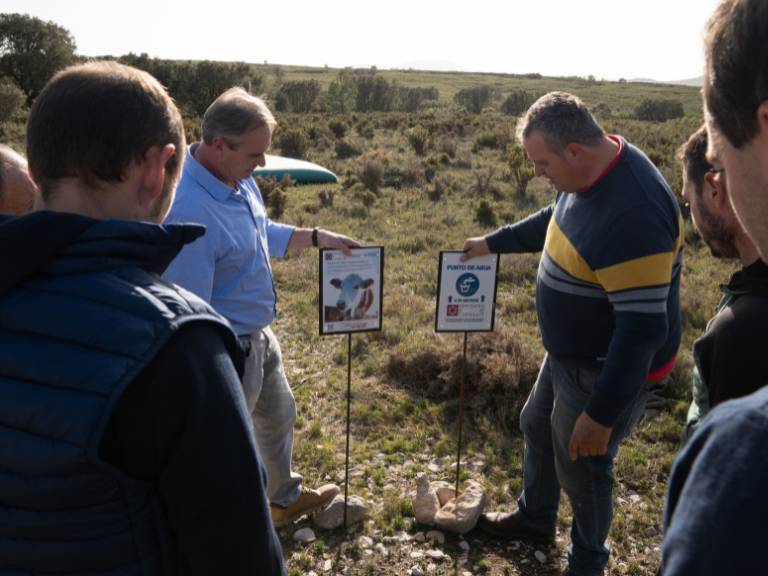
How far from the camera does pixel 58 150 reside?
1294mm

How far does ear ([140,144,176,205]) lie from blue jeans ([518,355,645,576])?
78.4 inches

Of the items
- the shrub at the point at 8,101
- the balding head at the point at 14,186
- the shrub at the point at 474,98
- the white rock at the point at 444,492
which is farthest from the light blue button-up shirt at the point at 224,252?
the shrub at the point at 474,98

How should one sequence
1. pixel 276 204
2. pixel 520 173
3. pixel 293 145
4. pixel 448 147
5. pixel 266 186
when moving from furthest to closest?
pixel 293 145 < pixel 448 147 < pixel 520 173 < pixel 266 186 < pixel 276 204

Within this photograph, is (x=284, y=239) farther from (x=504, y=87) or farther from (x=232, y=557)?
(x=504, y=87)

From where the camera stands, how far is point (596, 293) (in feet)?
8.82

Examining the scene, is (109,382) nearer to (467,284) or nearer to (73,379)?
(73,379)

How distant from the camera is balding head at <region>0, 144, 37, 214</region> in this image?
2451 millimetres

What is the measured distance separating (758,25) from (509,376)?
14.7 feet

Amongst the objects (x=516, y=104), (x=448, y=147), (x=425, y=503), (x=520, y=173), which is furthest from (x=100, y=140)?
(x=516, y=104)

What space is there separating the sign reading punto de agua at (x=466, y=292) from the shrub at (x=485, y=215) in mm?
7339

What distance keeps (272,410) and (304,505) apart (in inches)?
26.9

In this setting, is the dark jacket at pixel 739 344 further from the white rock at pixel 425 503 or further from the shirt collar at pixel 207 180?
the white rock at pixel 425 503

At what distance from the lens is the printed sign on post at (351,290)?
3.43 m

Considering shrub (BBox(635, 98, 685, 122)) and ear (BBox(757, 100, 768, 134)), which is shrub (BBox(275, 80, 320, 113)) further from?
ear (BBox(757, 100, 768, 134))
